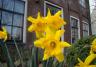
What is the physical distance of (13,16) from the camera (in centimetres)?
1046

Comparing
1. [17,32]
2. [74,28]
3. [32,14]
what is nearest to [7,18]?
[17,32]

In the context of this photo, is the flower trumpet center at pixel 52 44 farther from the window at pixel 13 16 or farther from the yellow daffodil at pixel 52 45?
the window at pixel 13 16

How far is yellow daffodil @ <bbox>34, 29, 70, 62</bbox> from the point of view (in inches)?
49.9

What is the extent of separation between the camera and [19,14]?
10.7m

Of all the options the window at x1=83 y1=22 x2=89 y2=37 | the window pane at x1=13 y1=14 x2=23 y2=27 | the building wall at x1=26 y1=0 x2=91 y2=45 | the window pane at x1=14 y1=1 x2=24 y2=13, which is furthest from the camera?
the window at x1=83 y1=22 x2=89 y2=37

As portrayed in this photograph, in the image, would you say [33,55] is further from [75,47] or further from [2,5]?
[2,5]

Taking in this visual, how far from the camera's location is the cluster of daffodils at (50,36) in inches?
50.3

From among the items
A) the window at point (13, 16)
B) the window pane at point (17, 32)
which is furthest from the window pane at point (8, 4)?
the window pane at point (17, 32)

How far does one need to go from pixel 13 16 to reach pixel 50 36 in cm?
927

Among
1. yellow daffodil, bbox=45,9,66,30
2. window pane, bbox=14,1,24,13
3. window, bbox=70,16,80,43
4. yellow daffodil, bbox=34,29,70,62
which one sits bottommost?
yellow daffodil, bbox=34,29,70,62

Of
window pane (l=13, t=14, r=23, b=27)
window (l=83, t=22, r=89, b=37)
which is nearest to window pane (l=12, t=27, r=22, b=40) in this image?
window pane (l=13, t=14, r=23, b=27)

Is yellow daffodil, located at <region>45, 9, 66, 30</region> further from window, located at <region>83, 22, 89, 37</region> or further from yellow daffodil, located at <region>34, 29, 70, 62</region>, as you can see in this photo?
window, located at <region>83, 22, 89, 37</region>

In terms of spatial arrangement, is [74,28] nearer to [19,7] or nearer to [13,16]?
[19,7]

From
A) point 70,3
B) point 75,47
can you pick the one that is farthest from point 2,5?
point 70,3
